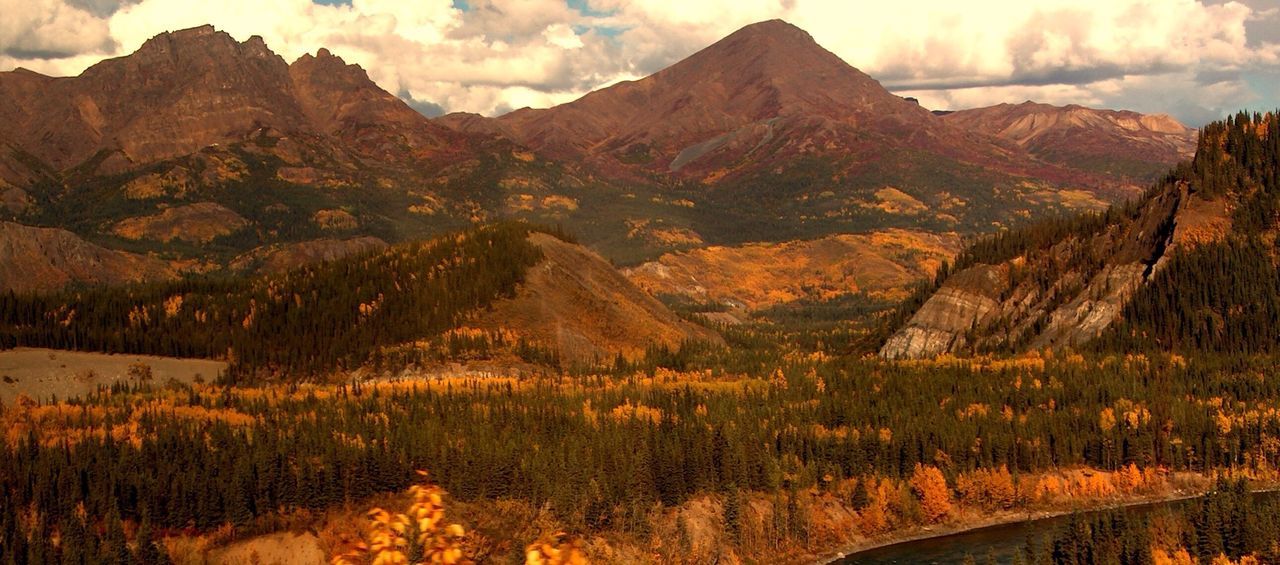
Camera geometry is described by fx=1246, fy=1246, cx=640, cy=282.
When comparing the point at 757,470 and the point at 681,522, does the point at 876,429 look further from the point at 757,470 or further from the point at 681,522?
the point at 681,522

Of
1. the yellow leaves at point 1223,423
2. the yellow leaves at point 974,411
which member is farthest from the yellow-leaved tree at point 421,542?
the yellow leaves at point 1223,423

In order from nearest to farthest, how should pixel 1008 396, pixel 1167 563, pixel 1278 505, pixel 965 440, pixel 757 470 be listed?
pixel 1167 563 → pixel 1278 505 → pixel 757 470 → pixel 965 440 → pixel 1008 396

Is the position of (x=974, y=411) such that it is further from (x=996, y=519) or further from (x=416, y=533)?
(x=416, y=533)

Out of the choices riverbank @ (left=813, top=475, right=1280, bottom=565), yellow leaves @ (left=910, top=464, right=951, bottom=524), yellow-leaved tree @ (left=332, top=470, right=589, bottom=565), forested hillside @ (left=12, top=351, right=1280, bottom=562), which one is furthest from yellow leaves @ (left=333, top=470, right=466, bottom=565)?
yellow leaves @ (left=910, top=464, right=951, bottom=524)

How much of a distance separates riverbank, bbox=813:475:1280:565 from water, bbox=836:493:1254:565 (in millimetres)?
756

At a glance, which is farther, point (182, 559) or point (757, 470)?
point (757, 470)

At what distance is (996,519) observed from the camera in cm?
15775

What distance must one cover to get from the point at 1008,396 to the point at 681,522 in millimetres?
71249

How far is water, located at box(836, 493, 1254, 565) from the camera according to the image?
140m

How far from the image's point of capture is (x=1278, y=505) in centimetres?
13788

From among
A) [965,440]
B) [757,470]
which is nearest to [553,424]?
[757,470]

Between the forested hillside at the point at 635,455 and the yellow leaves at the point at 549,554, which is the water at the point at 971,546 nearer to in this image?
the forested hillside at the point at 635,455

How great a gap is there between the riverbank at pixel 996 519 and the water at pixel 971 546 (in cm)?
76

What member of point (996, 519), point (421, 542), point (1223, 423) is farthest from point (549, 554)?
point (1223, 423)
